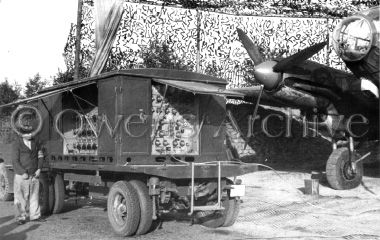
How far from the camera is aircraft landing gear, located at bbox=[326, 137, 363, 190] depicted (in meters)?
14.1

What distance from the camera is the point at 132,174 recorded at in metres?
8.97

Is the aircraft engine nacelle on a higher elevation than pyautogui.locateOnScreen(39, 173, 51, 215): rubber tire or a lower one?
higher

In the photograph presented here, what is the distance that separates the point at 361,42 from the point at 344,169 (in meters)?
3.70

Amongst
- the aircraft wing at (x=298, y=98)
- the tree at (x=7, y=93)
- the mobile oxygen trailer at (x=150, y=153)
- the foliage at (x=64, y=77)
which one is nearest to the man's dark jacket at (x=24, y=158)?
the mobile oxygen trailer at (x=150, y=153)

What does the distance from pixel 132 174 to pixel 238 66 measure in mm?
17716

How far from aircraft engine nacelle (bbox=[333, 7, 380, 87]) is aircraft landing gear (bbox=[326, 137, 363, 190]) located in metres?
2.30

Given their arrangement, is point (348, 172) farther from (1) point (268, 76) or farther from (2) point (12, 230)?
(2) point (12, 230)

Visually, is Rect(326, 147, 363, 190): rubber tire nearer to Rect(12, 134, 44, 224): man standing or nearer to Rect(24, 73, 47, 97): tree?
Rect(12, 134, 44, 224): man standing

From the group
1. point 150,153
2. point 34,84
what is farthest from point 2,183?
point 34,84

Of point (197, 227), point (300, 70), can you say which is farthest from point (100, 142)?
point (300, 70)

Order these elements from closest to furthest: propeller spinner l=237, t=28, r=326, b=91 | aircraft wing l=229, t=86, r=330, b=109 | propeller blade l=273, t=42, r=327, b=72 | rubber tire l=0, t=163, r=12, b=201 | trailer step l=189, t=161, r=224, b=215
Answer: trailer step l=189, t=161, r=224, b=215
rubber tire l=0, t=163, r=12, b=201
propeller blade l=273, t=42, r=327, b=72
propeller spinner l=237, t=28, r=326, b=91
aircraft wing l=229, t=86, r=330, b=109

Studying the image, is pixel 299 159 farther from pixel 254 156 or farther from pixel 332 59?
pixel 332 59

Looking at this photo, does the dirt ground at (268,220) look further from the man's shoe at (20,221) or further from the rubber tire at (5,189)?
the rubber tire at (5,189)

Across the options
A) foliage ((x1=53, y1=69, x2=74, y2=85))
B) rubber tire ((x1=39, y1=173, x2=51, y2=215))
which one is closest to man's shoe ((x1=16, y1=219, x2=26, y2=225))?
rubber tire ((x1=39, y1=173, x2=51, y2=215))
